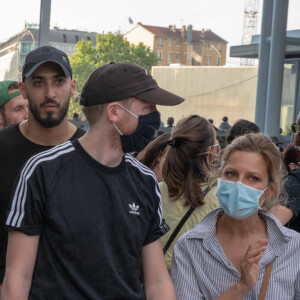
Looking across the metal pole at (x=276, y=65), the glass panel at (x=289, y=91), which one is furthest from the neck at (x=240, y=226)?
the glass panel at (x=289, y=91)

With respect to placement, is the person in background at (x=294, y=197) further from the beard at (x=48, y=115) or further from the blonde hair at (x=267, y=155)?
the beard at (x=48, y=115)

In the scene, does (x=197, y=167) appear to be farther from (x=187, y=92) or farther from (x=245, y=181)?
(x=187, y=92)

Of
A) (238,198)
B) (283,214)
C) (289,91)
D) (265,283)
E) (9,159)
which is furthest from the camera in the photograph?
(289,91)

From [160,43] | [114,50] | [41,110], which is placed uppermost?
[160,43]

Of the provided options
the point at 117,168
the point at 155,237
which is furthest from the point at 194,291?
the point at 117,168

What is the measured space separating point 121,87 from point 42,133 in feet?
3.00

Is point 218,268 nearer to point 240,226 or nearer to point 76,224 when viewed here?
point 240,226

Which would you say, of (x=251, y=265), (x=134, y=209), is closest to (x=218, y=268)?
(x=251, y=265)

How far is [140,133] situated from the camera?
8.70 ft

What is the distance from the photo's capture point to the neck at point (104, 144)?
256cm

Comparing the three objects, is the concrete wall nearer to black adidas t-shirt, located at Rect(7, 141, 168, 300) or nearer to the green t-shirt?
the green t-shirt

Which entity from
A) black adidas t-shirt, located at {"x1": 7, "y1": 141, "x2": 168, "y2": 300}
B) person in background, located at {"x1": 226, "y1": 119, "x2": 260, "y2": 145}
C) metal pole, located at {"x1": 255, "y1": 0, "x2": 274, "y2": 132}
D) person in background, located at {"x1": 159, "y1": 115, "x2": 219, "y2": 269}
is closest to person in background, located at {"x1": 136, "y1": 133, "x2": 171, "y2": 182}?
person in background, located at {"x1": 159, "y1": 115, "x2": 219, "y2": 269}

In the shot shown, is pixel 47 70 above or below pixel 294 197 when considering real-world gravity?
above

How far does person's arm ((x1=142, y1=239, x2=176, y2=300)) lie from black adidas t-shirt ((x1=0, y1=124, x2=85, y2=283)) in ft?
2.50
